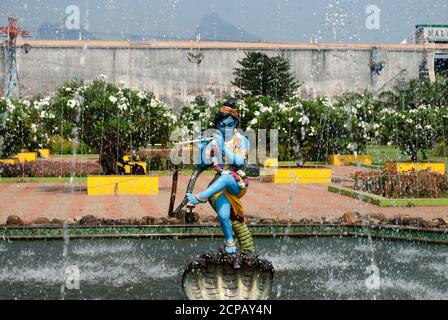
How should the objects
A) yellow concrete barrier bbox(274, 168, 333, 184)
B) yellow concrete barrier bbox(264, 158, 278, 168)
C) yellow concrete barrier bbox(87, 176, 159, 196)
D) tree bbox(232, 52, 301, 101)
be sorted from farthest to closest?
1. tree bbox(232, 52, 301, 101)
2. yellow concrete barrier bbox(264, 158, 278, 168)
3. yellow concrete barrier bbox(274, 168, 333, 184)
4. yellow concrete barrier bbox(87, 176, 159, 196)

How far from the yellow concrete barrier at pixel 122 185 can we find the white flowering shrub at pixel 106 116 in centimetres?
175

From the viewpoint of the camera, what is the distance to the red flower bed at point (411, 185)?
16641mm

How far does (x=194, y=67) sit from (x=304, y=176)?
121 feet

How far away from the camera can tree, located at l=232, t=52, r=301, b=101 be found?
50.7 meters

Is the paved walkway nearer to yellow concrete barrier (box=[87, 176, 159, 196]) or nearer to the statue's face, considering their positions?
yellow concrete barrier (box=[87, 176, 159, 196])

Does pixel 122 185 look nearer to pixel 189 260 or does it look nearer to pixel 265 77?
pixel 189 260

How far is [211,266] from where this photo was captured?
21.4 feet

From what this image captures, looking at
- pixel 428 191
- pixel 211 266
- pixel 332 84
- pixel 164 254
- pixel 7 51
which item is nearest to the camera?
pixel 211 266

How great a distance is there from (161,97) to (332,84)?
13.9 metres

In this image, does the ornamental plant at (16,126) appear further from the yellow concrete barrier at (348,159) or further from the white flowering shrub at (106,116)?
the yellow concrete barrier at (348,159)

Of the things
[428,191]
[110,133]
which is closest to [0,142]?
[110,133]

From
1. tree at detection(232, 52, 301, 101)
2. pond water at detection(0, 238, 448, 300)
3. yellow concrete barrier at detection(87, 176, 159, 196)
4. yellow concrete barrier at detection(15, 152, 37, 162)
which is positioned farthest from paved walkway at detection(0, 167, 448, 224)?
tree at detection(232, 52, 301, 101)

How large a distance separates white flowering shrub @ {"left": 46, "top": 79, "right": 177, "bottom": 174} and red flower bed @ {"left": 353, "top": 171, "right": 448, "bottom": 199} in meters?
6.64
